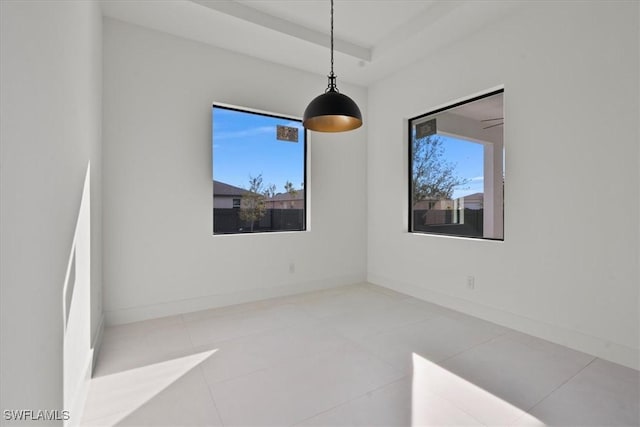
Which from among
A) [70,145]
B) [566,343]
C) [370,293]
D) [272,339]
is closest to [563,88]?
[566,343]

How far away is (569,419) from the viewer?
170 centimetres

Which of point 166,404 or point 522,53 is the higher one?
point 522,53

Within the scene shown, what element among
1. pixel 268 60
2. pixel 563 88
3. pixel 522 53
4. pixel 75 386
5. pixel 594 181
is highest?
pixel 268 60

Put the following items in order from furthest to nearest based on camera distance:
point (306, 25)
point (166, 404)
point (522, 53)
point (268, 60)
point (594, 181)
→ point (268, 60) < point (306, 25) < point (522, 53) < point (594, 181) < point (166, 404)

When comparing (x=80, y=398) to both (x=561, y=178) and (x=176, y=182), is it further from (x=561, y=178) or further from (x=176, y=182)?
(x=561, y=178)

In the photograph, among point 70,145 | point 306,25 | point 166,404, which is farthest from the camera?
point 306,25

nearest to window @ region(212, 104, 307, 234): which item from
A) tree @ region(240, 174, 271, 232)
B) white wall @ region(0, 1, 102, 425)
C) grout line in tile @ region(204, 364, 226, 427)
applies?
tree @ region(240, 174, 271, 232)

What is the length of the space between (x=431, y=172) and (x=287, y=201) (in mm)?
1926

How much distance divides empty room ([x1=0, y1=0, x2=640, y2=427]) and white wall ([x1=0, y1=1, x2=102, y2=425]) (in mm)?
12

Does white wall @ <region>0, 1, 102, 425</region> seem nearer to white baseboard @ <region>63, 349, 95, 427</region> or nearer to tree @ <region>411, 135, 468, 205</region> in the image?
white baseboard @ <region>63, 349, 95, 427</region>

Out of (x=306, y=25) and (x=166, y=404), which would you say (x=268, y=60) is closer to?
(x=306, y=25)

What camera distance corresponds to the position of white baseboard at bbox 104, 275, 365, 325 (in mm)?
3094

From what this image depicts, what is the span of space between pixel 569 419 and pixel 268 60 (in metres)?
4.25

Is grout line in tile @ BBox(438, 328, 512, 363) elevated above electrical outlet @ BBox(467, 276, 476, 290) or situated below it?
below
